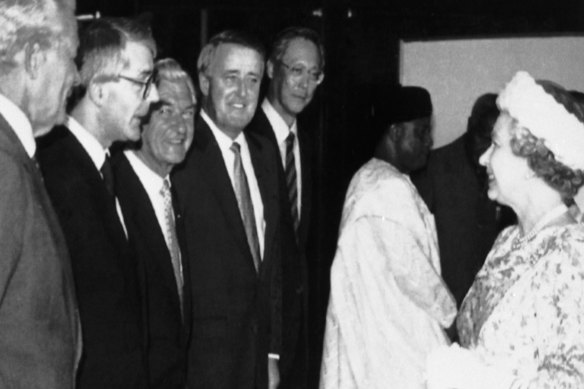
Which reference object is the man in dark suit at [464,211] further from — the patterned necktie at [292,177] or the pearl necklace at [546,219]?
the pearl necklace at [546,219]

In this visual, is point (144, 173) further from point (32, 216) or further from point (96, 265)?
point (32, 216)

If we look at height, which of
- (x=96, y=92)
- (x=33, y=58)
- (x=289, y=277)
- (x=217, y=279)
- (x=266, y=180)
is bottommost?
(x=289, y=277)

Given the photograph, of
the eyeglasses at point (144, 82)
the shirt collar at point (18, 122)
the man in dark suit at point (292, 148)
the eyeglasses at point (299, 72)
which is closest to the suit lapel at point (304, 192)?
the man in dark suit at point (292, 148)

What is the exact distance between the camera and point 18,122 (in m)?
2.16

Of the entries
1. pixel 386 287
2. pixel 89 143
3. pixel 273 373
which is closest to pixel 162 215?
Answer: pixel 89 143

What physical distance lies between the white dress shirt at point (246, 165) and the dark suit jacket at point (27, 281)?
159 cm

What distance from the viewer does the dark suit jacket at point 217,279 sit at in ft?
11.6

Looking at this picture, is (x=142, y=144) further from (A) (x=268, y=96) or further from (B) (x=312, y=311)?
(B) (x=312, y=311)

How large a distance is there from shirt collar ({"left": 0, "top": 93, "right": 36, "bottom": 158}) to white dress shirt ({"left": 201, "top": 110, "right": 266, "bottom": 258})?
1535 millimetres

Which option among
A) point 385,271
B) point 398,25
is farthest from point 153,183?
point 398,25

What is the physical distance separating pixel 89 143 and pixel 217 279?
0.93m

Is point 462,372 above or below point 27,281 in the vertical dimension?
below

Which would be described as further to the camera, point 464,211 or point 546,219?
point 464,211

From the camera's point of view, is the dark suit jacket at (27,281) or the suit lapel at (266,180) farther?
the suit lapel at (266,180)
